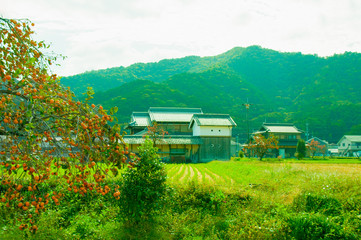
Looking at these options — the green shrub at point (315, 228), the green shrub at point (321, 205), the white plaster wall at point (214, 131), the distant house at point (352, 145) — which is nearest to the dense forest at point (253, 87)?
the distant house at point (352, 145)

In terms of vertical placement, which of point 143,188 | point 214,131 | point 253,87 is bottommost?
point 214,131

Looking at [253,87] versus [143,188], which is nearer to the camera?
[143,188]

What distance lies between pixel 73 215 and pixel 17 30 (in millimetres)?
7591

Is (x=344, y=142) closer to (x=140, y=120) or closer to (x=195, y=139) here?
Result: (x=195, y=139)

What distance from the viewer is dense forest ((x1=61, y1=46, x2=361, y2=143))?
2506 inches

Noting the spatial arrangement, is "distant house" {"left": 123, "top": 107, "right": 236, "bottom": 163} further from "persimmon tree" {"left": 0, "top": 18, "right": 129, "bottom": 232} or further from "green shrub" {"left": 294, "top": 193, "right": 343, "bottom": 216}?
"persimmon tree" {"left": 0, "top": 18, "right": 129, "bottom": 232}

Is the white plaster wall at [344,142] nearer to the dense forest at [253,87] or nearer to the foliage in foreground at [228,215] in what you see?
the dense forest at [253,87]

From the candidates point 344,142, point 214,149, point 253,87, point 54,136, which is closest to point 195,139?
point 214,149

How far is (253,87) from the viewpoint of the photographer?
270 feet

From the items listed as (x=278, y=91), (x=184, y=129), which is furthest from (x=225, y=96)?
(x=184, y=129)

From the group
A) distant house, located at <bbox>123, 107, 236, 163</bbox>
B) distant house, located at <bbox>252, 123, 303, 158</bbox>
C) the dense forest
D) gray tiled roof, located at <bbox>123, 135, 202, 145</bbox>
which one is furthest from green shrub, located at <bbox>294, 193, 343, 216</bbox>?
the dense forest

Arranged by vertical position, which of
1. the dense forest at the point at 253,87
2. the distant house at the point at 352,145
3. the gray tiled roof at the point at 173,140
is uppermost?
the dense forest at the point at 253,87

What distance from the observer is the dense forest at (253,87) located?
63.7m

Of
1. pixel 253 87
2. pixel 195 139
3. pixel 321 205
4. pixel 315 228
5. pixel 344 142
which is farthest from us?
pixel 253 87
